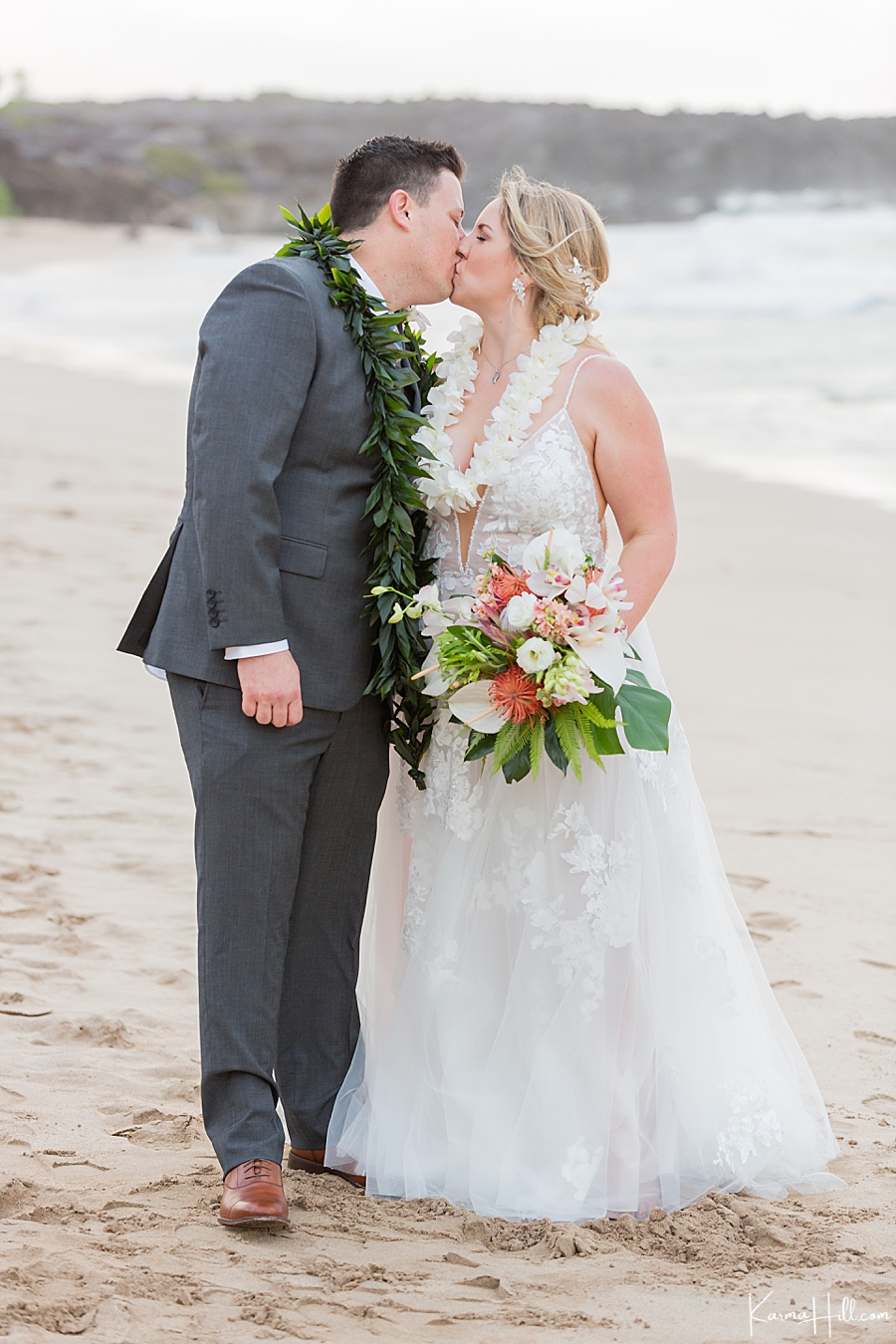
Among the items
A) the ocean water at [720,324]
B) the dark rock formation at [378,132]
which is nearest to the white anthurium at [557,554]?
the ocean water at [720,324]

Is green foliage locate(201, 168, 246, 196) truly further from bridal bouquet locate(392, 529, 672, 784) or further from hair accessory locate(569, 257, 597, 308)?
bridal bouquet locate(392, 529, 672, 784)

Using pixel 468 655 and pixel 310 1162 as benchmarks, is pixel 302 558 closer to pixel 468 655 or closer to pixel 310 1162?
pixel 468 655

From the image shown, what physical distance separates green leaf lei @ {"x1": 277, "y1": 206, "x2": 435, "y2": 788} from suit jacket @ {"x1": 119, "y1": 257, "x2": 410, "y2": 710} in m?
0.03

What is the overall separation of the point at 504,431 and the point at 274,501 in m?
0.54

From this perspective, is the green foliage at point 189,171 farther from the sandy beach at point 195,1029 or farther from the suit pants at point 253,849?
the suit pants at point 253,849

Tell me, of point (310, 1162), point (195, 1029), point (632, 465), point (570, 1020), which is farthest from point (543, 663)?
point (195, 1029)

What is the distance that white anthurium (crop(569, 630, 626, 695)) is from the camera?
9.23ft

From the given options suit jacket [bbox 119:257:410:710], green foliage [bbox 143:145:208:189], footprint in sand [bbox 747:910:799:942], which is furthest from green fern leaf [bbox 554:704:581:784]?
green foliage [bbox 143:145:208:189]

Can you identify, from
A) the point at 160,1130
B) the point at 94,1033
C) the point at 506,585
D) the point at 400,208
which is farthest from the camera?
the point at 94,1033

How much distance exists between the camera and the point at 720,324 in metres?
24.0

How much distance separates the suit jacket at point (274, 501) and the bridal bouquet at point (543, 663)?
0.18 m

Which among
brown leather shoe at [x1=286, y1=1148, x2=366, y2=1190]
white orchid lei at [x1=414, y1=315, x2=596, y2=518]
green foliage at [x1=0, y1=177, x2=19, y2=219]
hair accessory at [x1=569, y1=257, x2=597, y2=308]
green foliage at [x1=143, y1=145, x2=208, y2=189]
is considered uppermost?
green foliage at [x1=143, y1=145, x2=208, y2=189]

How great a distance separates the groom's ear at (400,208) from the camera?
3141 millimetres

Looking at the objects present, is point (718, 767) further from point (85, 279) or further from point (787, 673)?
point (85, 279)
